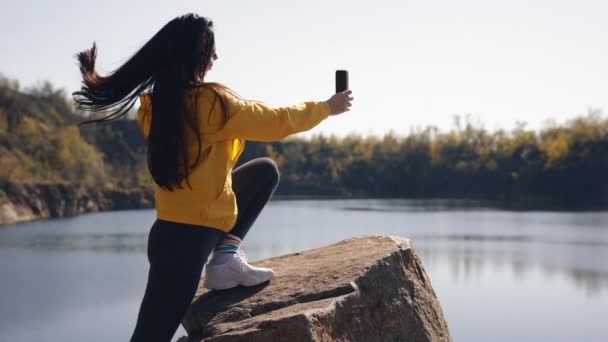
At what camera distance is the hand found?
8.45ft

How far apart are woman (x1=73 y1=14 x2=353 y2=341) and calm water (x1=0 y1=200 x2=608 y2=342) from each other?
6.04m

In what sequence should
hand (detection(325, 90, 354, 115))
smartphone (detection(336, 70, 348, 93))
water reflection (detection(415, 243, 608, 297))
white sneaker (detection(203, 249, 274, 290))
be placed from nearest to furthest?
1. hand (detection(325, 90, 354, 115))
2. smartphone (detection(336, 70, 348, 93))
3. white sneaker (detection(203, 249, 274, 290))
4. water reflection (detection(415, 243, 608, 297))

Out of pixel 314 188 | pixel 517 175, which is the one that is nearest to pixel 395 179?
pixel 314 188

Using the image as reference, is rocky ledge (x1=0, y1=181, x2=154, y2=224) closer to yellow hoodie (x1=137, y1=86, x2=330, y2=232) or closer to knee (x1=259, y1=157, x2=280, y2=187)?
knee (x1=259, y1=157, x2=280, y2=187)

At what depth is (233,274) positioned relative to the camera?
2889mm

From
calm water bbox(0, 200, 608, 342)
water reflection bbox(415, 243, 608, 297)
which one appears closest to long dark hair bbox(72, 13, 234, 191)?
calm water bbox(0, 200, 608, 342)

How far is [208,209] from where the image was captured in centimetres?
238

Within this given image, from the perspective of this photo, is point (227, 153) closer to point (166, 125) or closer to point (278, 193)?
point (166, 125)

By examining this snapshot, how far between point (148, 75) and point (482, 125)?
45896 mm

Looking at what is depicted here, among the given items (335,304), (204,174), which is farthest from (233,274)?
(204,174)

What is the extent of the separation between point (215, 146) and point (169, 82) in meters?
0.25

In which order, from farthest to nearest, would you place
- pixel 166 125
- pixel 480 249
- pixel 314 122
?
pixel 480 249 < pixel 314 122 < pixel 166 125

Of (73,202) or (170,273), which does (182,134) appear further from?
(73,202)

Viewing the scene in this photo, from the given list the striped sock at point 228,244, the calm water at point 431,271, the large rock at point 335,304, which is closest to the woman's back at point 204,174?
the striped sock at point 228,244
